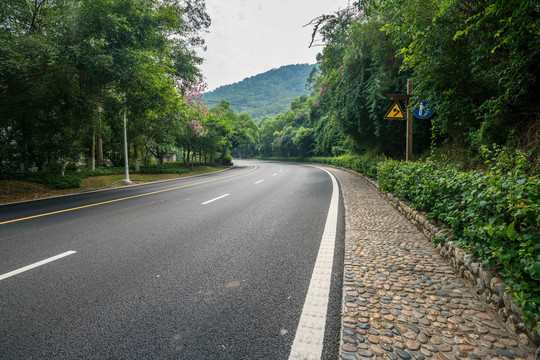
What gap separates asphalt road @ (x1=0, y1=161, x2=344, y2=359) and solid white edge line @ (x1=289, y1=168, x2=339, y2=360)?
0.06 m

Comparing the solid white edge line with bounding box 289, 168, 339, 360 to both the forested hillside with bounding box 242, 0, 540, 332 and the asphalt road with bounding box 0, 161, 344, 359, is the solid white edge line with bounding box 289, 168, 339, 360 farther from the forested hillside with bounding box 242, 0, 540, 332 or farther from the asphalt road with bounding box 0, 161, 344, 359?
the forested hillside with bounding box 242, 0, 540, 332

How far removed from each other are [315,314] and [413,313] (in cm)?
86

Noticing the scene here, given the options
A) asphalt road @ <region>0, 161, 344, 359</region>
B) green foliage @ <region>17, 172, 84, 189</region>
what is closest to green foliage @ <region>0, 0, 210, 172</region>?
green foliage @ <region>17, 172, 84, 189</region>

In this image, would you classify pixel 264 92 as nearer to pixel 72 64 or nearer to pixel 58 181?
pixel 58 181

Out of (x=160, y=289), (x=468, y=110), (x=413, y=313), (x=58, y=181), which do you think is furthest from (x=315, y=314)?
(x=58, y=181)

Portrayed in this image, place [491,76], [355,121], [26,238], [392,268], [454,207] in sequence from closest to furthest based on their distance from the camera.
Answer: [392,268] < [454,207] < [26,238] < [491,76] < [355,121]

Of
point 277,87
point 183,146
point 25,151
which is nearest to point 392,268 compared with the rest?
point 25,151

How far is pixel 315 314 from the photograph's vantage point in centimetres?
221

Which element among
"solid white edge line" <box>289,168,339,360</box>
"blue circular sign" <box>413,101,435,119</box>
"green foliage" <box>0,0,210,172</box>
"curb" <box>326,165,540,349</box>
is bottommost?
"solid white edge line" <box>289,168,339,360</box>

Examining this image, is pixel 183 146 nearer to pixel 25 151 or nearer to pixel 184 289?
pixel 25 151

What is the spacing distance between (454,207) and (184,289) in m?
3.61

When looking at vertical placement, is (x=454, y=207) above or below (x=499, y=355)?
above

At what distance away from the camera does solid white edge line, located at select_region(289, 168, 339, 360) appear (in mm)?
1794

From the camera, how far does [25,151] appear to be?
15273mm
